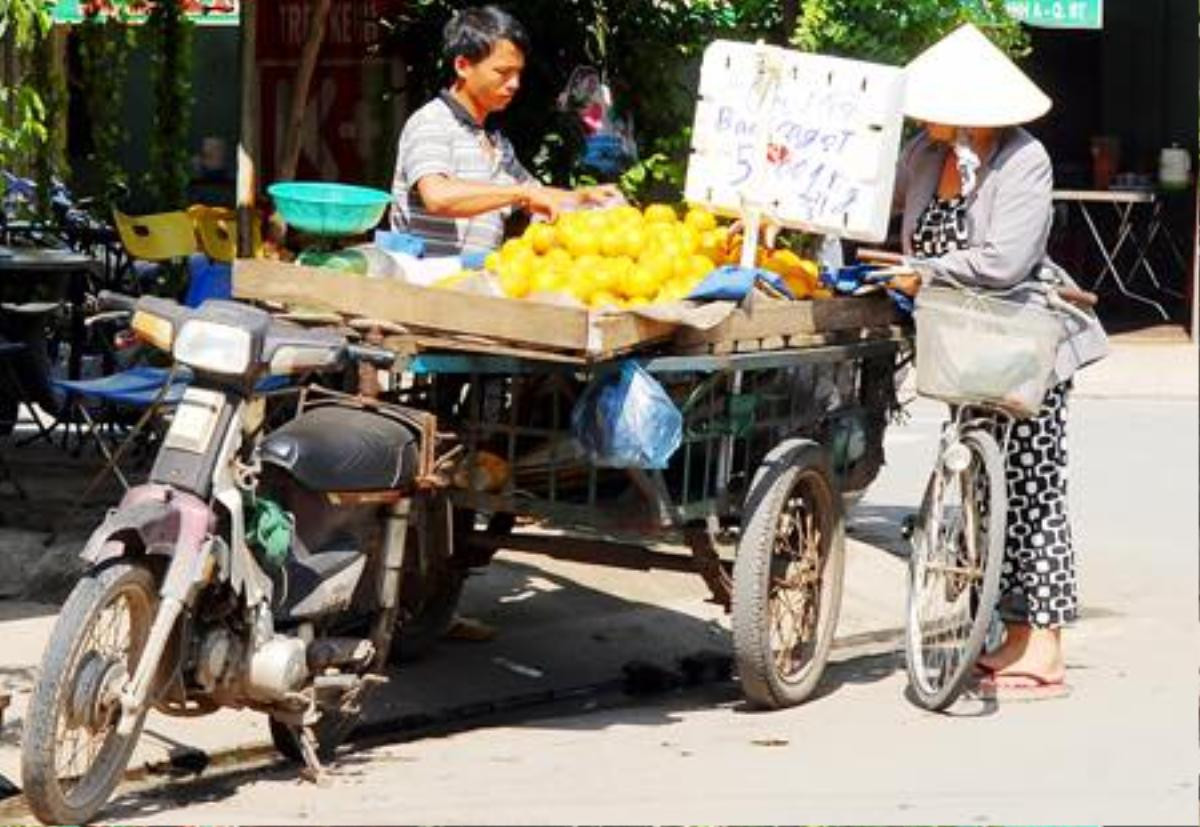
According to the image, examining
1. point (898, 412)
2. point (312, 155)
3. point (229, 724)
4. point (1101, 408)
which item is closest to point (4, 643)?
point (229, 724)

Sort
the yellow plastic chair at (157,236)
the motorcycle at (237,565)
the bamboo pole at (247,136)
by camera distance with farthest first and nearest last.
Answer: the yellow plastic chair at (157,236)
the bamboo pole at (247,136)
the motorcycle at (237,565)

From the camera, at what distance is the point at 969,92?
25.0ft

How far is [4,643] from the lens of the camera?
7.95m

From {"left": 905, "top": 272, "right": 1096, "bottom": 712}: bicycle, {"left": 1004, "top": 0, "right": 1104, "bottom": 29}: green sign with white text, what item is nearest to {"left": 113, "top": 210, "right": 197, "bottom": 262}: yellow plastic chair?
{"left": 905, "top": 272, "right": 1096, "bottom": 712}: bicycle

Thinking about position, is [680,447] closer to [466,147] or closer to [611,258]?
[611,258]

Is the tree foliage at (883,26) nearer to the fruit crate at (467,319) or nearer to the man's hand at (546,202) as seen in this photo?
the man's hand at (546,202)

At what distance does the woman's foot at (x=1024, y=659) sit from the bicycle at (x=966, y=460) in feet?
1.05

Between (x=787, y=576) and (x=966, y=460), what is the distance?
0.63 metres

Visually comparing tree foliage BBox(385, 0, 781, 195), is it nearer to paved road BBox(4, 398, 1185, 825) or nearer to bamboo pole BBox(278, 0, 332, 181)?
bamboo pole BBox(278, 0, 332, 181)

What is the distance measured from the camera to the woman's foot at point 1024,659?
26.0 feet

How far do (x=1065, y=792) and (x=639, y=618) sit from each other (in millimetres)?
2656

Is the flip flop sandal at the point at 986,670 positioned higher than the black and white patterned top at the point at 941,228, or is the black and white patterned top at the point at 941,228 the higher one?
the black and white patterned top at the point at 941,228

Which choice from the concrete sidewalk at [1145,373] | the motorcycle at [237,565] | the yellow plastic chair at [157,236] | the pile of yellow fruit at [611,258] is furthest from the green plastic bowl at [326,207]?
the concrete sidewalk at [1145,373]

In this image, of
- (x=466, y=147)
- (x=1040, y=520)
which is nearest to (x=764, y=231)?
(x=466, y=147)
